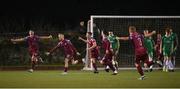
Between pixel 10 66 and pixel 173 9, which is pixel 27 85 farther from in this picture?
pixel 173 9

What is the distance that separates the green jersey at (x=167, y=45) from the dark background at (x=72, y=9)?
13682 mm

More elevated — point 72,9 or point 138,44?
point 72,9

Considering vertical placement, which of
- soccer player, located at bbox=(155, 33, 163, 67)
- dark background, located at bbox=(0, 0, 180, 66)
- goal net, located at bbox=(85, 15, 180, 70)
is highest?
dark background, located at bbox=(0, 0, 180, 66)

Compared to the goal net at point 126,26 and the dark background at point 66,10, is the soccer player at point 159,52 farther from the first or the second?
the dark background at point 66,10

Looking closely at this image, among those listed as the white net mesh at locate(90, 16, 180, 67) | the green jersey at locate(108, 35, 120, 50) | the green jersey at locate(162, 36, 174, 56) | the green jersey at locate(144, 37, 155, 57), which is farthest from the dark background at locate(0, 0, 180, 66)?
the green jersey at locate(162, 36, 174, 56)

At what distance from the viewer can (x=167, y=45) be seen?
32875 mm

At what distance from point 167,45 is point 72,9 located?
15.7m

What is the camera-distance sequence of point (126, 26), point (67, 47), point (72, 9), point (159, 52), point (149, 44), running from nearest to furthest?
point (67, 47) < point (149, 44) < point (159, 52) < point (126, 26) < point (72, 9)

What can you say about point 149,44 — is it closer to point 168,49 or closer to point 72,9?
point 168,49

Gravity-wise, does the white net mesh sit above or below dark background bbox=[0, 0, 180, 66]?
below

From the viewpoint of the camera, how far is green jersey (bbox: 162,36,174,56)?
32.8 metres

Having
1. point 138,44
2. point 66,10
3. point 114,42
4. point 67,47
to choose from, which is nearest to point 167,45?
point 114,42

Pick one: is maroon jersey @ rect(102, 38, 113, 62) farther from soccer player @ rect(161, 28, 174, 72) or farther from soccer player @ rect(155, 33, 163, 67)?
soccer player @ rect(155, 33, 163, 67)

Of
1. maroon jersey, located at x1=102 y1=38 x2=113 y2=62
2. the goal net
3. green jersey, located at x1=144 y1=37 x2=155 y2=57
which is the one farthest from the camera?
the goal net
